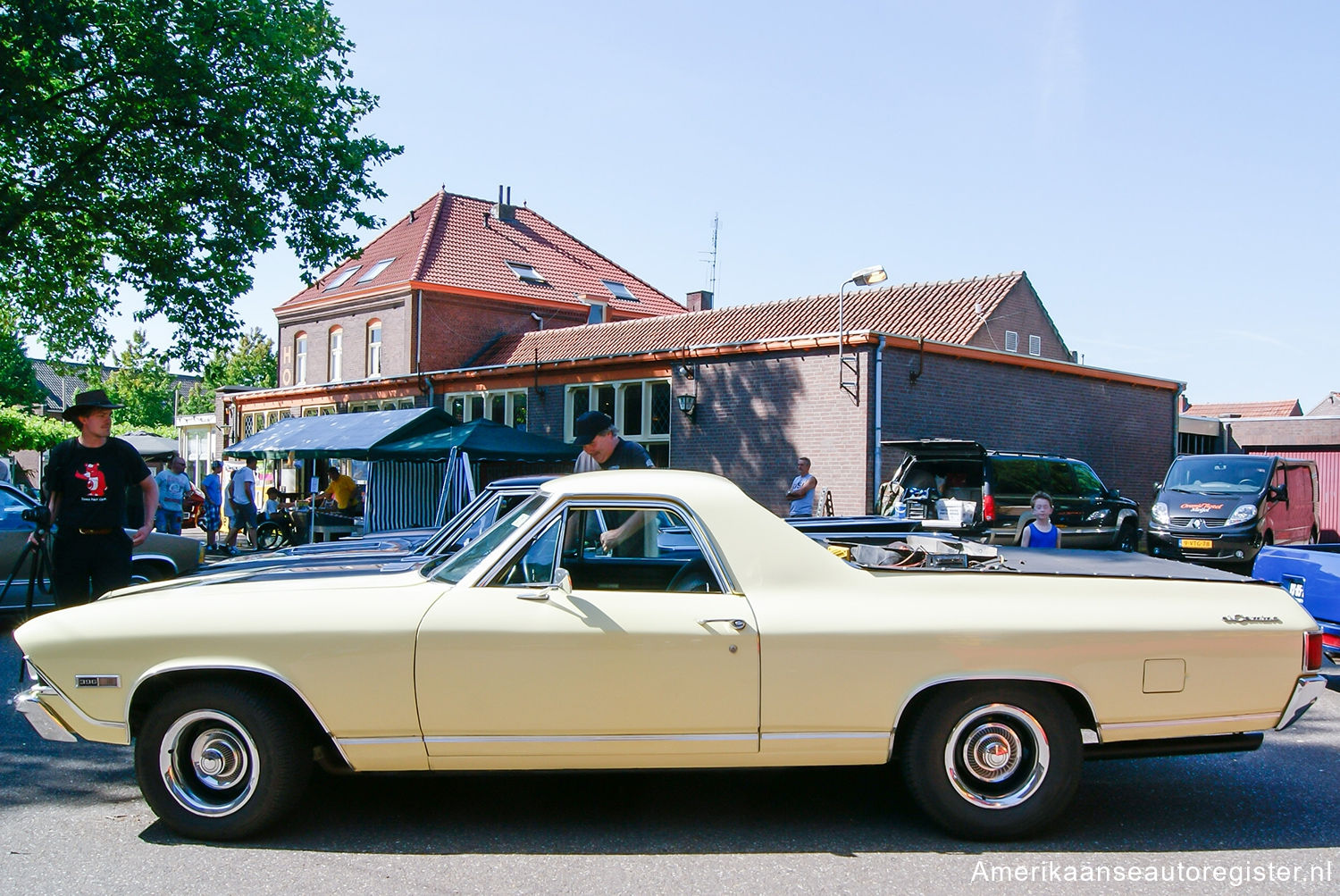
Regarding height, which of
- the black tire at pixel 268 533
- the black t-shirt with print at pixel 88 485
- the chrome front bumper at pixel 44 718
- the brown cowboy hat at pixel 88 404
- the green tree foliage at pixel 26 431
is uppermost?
the green tree foliage at pixel 26 431

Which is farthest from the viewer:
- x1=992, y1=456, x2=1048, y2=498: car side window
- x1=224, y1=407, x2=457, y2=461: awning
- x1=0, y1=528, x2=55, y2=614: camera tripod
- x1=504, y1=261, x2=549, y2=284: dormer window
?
x1=504, y1=261, x2=549, y2=284: dormer window

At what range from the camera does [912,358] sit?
54.7 feet

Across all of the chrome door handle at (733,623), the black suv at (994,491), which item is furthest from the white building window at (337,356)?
the chrome door handle at (733,623)

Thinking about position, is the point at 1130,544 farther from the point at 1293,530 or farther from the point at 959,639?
the point at 959,639

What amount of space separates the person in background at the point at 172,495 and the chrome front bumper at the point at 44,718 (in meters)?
12.7

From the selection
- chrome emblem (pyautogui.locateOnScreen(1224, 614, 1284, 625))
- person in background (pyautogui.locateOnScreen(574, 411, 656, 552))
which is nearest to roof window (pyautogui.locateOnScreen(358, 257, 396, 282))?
person in background (pyautogui.locateOnScreen(574, 411, 656, 552))

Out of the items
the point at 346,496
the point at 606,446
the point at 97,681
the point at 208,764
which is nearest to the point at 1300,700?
the point at 606,446

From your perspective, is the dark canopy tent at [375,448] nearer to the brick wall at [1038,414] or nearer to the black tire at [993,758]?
the brick wall at [1038,414]

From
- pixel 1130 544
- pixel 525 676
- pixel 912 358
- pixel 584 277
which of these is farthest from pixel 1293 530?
pixel 584 277

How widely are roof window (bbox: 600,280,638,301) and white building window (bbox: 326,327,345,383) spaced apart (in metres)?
8.80

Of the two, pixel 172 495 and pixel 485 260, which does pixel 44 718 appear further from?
pixel 485 260

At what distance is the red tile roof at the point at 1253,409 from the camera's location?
48.4 meters

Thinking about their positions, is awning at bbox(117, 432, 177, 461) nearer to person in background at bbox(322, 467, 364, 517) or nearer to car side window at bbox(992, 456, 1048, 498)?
person in background at bbox(322, 467, 364, 517)

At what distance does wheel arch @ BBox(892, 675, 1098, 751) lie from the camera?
154 inches
